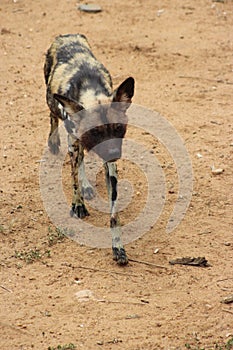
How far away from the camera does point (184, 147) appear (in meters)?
8.63

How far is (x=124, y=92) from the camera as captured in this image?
636 centimetres

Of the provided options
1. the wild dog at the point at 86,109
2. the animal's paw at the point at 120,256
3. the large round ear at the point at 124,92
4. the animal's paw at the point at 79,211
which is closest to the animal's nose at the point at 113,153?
the wild dog at the point at 86,109

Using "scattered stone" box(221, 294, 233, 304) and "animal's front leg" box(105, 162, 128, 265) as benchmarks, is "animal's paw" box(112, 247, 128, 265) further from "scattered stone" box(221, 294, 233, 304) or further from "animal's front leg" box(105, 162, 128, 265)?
"scattered stone" box(221, 294, 233, 304)

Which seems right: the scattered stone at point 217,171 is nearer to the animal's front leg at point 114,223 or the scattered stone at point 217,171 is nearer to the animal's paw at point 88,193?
the animal's paw at point 88,193

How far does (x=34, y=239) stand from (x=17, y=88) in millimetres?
3838

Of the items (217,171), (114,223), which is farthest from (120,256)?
(217,171)

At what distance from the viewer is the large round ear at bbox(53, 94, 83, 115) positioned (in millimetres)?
6508

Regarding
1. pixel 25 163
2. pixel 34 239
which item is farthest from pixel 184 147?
pixel 34 239

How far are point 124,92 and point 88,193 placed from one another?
180 centimetres

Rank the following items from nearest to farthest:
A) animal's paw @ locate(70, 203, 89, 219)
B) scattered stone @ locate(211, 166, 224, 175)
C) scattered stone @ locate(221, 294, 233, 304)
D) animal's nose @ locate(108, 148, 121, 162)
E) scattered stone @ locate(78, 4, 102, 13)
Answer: scattered stone @ locate(221, 294, 233, 304), animal's nose @ locate(108, 148, 121, 162), animal's paw @ locate(70, 203, 89, 219), scattered stone @ locate(211, 166, 224, 175), scattered stone @ locate(78, 4, 102, 13)

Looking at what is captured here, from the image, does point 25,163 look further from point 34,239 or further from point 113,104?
point 113,104

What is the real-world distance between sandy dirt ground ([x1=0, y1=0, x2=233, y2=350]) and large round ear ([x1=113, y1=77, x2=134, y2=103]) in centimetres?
143

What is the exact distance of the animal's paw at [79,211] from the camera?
7438 mm

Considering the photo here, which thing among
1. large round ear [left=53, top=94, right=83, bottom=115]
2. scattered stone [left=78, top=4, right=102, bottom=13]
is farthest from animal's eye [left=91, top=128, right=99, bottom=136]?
scattered stone [left=78, top=4, right=102, bottom=13]
